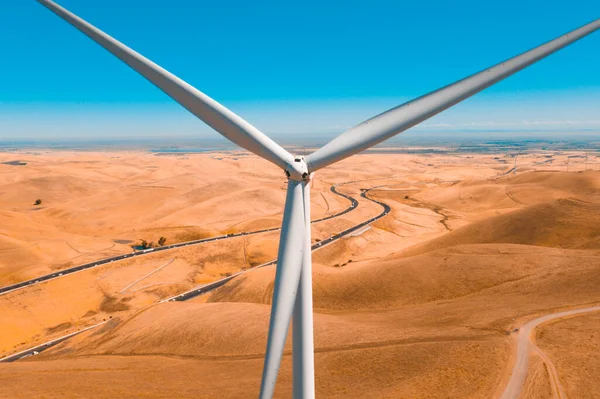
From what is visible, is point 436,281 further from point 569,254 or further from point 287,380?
point 287,380

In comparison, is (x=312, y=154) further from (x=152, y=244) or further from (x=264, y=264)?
(x=152, y=244)

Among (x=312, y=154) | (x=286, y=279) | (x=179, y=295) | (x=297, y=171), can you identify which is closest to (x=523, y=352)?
(x=286, y=279)

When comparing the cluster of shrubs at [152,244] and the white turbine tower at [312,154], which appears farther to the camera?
the cluster of shrubs at [152,244]

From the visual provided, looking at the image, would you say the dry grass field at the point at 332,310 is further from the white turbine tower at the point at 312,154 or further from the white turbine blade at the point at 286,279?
the white turbine blade at the point at 286,279

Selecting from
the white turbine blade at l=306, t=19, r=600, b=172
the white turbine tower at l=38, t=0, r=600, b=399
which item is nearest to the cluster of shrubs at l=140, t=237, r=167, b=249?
the white turbine tower at l=38, t=0, r=600, b=399

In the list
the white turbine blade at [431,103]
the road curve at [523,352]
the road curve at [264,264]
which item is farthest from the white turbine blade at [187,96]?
the road curve at [264,264]

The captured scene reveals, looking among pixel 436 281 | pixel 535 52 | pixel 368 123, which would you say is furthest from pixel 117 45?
pixel 436 281
